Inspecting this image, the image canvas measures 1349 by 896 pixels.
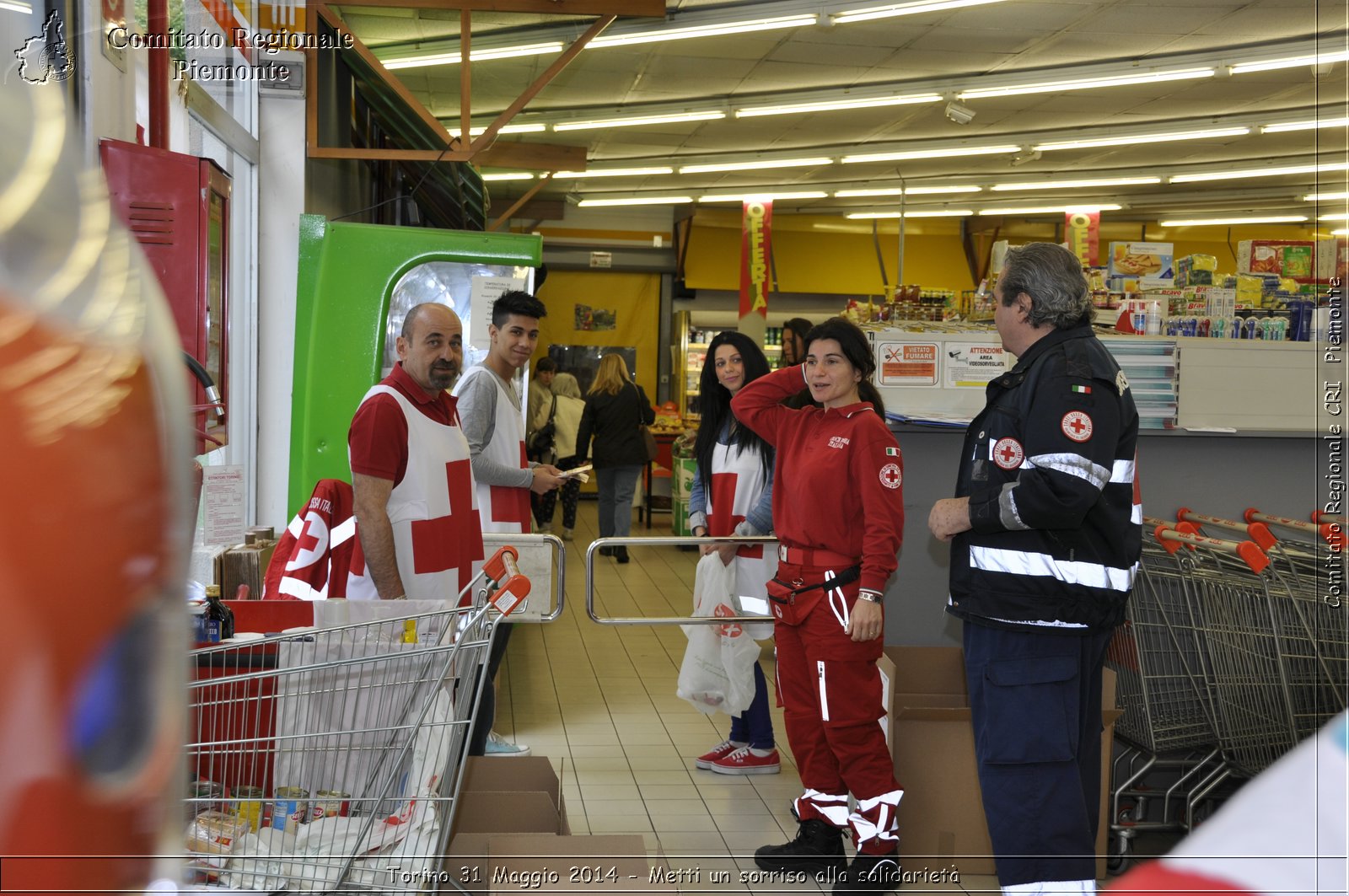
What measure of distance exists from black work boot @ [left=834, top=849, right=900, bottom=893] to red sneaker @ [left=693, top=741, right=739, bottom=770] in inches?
53.7

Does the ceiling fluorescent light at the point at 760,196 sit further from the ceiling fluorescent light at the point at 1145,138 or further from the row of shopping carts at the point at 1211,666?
the row of shopping carts at the point at 1211,666

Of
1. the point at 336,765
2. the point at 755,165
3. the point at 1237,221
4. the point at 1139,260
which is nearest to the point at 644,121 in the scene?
the point at 755,165

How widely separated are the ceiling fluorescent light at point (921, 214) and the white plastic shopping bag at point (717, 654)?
42.2ft

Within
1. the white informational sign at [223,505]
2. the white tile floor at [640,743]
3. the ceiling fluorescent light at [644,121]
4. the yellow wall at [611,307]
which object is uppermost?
the ceiling fluorescent light at [644,121]

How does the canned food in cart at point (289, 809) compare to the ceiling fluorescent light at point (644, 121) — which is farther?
the ceiling fluorescent light at point (644, 121)

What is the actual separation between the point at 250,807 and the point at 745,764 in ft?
10.1

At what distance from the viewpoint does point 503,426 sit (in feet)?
15.6

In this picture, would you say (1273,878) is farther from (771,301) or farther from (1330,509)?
(771,301)

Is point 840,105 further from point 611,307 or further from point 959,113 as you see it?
point 611,307

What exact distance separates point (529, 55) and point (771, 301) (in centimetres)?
961

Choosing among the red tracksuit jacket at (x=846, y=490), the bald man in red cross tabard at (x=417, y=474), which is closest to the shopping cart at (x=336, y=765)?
the bald man in red cross tabard at (x=417, y=474)

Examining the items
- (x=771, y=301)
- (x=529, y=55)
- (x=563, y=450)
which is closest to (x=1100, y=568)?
(x=529, y=55)

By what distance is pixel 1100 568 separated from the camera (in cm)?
282

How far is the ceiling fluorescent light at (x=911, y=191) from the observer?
577 inches
